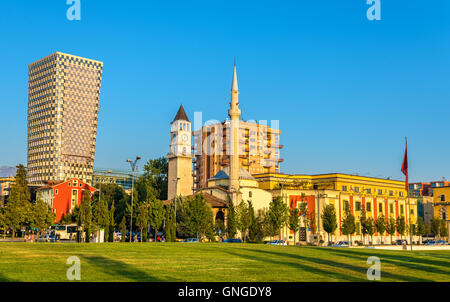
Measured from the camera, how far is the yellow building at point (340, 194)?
325 ft

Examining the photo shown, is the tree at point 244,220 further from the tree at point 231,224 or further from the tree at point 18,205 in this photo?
the tree at point 18,205

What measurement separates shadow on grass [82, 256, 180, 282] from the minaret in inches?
2083

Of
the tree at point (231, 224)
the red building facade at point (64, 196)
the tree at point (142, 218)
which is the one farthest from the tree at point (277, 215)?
the red building facade at point (64, 196)

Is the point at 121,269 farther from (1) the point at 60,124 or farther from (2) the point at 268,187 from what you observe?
(1) the point at 60,124

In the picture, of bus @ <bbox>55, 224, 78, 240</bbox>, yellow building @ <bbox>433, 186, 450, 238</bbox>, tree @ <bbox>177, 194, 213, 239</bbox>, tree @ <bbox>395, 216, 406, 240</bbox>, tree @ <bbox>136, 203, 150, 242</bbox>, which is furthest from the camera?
yellow building @ <bbox>433, 186, 450, 238</bbox>

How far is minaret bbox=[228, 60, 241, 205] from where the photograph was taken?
274 feet

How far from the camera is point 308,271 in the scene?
80.9 ft

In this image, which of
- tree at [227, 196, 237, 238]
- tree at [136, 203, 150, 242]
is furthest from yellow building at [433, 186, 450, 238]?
tree at [136, 203, 150, 242]

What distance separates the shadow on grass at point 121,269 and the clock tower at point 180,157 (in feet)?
269

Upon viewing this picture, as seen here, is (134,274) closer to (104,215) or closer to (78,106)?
(104,215)

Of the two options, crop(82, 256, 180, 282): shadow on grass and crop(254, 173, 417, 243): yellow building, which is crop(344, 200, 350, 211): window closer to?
crop(254, 173, 417, 243): yellow building

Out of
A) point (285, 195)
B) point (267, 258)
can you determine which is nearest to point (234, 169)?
point (285, 195)

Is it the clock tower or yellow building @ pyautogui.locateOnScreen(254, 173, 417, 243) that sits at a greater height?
the clock tower

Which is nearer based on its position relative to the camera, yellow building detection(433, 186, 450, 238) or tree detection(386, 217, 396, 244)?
tree detection(386, 217, 396, 244)
